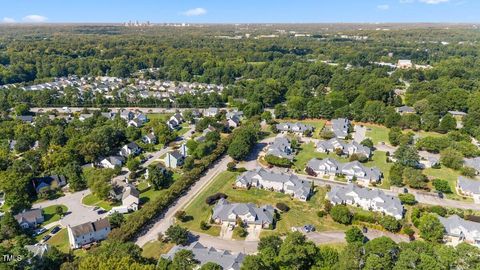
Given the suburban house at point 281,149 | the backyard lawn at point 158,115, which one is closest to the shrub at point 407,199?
the suburban house at point 281,149

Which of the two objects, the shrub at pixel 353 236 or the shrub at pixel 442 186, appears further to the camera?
the shrub at pixel 442 186

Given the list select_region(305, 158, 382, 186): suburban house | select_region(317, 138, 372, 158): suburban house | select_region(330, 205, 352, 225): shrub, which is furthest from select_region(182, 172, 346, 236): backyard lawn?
select_region(317, 138, 372, 158): suburban house

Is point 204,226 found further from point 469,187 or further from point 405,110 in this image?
point 405,110

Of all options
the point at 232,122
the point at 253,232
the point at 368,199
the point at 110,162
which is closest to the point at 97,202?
the point at 110,162

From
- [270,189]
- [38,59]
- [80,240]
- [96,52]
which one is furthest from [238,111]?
[96,52]

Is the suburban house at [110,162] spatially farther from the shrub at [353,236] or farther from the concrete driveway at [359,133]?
the concrete driveway at [359,133]

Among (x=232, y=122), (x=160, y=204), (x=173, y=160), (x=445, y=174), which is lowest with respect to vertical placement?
(x=445, y=174)
